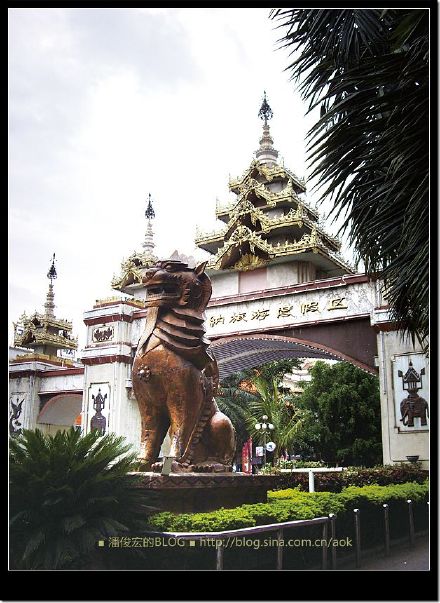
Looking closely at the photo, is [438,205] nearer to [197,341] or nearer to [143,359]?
[197,341]

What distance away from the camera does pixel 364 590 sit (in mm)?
4355

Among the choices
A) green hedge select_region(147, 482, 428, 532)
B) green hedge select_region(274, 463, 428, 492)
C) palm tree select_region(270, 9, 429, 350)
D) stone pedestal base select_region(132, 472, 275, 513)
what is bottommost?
green hedge select_region(274, 463, 428, 492)

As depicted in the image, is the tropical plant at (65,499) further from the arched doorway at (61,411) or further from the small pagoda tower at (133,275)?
the small pagoda tower at (133,275)

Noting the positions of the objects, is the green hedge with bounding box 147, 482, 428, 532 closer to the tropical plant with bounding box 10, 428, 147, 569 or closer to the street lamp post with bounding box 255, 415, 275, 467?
the tropical plant with bounding box 10, 428, 147, 569

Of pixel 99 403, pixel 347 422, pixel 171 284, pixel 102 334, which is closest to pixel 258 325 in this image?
pixel 102 334

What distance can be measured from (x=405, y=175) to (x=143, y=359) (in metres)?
2.47

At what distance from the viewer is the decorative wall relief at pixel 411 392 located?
867cm

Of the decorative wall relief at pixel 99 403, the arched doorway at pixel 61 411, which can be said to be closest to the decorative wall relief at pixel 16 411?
the arched doorway at pixel 61 411

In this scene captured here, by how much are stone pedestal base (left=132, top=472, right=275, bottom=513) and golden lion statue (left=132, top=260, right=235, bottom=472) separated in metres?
0.18

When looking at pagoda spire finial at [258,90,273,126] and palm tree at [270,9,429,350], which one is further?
pagoda spire finial at [258,90,273,126]

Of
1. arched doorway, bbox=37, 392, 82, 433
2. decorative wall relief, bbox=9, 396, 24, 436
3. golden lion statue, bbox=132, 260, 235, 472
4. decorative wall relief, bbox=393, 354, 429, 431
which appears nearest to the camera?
golden lion statue, bbox=132, 260, 235, 472

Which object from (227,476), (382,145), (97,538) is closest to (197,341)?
(227,476)

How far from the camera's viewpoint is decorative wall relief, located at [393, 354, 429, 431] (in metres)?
8.67

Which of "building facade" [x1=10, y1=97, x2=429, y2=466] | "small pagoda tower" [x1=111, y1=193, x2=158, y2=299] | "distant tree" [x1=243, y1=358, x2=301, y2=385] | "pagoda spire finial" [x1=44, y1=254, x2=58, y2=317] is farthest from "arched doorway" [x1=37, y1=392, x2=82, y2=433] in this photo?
"distant tree" [x1=243, y1=358, x2=301, y2=385]
